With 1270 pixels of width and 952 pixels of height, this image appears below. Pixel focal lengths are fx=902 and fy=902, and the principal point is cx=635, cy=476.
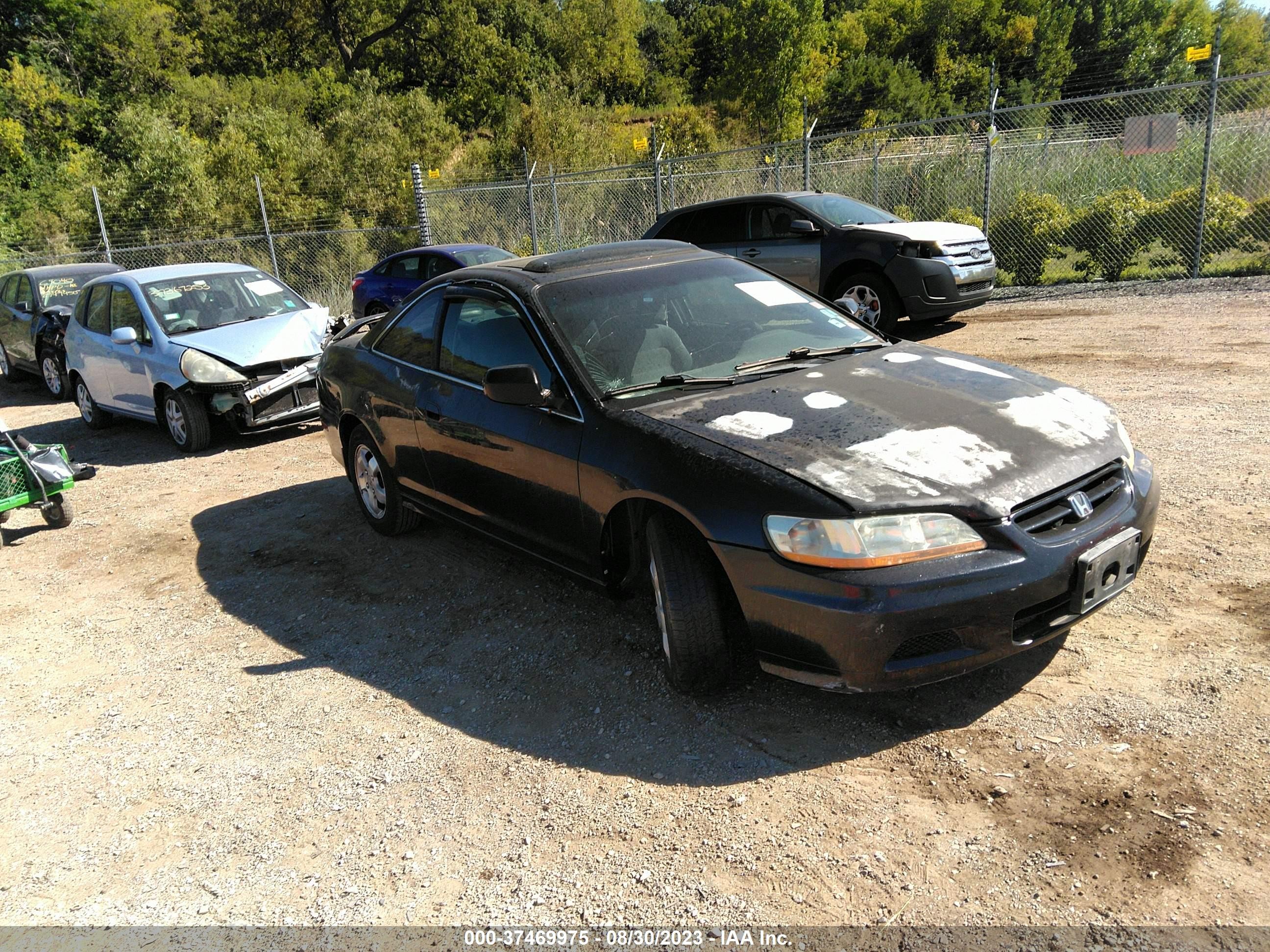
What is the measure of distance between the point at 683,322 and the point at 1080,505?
6.25ft

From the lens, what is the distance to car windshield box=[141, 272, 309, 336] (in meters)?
8.91

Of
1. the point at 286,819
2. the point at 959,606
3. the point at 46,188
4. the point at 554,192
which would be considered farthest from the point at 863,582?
the point at 46,188

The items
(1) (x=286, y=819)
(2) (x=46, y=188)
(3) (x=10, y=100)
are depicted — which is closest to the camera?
(1) (x=286, y=819)

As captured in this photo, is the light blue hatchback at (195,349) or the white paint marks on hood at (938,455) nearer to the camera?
the white paint marks on hood at (938,455)

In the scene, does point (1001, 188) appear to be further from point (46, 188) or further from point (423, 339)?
point (46, 188)

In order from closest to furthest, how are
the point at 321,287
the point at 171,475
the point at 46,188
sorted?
1. the point at 171,475
2. the point at 321,287
3. the point at 46,188

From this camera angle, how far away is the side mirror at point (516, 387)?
12.6 feet

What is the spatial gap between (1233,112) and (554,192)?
1137 cm

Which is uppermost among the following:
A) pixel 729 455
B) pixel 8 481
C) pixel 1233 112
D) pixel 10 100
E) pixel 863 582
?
pixel 10 100

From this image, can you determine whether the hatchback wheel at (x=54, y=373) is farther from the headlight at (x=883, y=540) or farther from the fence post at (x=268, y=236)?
the headlight at (x=883, y=540)

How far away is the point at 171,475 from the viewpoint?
7.95 meters

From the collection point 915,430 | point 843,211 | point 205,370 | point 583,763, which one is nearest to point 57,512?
point 205,370

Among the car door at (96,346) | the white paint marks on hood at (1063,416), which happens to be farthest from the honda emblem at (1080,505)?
the car door at (96,346)

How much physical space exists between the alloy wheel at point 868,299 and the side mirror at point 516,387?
7.06 m
